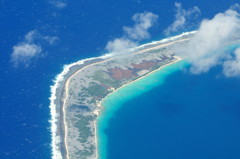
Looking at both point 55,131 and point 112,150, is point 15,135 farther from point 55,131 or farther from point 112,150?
point 112,150

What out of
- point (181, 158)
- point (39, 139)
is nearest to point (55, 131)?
point (39, 139)

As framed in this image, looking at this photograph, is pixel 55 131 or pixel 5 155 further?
pixel 55 131

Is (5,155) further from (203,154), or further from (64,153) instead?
(203,154)

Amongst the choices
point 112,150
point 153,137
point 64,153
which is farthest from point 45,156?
point 153,137

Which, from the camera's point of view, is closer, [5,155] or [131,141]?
[5,155]

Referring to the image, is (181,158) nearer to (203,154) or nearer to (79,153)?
(203,154)

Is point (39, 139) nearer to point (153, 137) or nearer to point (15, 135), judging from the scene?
point (15, 135)

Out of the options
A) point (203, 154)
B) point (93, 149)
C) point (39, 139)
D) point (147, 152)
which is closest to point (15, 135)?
point (39, 139)
